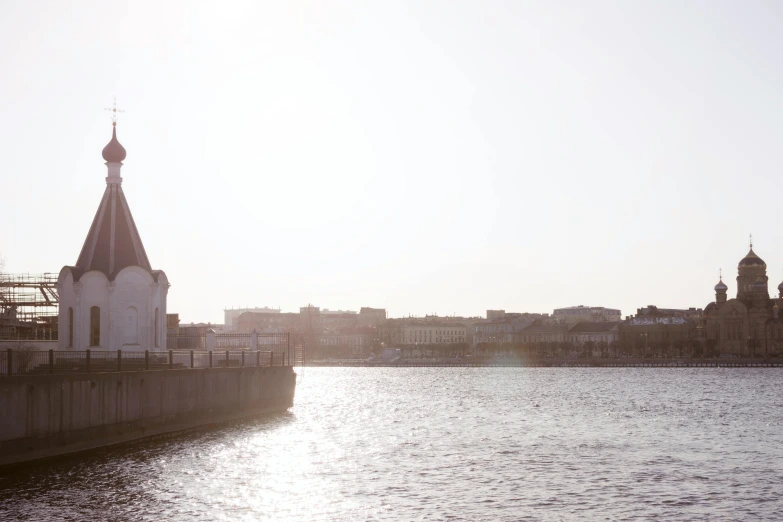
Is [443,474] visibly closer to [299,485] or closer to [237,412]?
[299,485]

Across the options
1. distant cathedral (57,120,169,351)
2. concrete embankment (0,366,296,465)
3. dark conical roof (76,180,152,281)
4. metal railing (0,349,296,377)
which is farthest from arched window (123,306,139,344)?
concrete embankment (0,366,296,465)

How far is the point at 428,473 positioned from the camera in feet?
Result: 114

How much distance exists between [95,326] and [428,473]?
971 inches

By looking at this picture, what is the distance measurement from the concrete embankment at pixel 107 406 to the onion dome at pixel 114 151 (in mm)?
14217

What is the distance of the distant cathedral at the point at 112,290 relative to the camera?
51844 millimetres

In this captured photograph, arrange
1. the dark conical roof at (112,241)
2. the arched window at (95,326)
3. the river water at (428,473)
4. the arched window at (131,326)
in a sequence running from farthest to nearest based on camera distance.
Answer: the dark conical roof at (112,241) < the arched window at (131,326) < the arched window at (95,326) < the river water at (428,473)

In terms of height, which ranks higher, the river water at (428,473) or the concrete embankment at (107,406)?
the concrete embankment at (107,406)

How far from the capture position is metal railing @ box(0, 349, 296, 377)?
131 feet

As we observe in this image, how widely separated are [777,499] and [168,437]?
26.2m

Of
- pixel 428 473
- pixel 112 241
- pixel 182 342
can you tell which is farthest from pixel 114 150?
pixel 428 473

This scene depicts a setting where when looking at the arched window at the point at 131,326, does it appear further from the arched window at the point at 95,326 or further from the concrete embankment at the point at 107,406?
the concrete embankment at the point at 107,406

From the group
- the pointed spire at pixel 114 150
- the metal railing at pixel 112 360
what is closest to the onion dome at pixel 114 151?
the pointed spire at pixel 114 150

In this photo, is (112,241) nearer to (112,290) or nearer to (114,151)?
(112,290)

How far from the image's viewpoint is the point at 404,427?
177 ft
